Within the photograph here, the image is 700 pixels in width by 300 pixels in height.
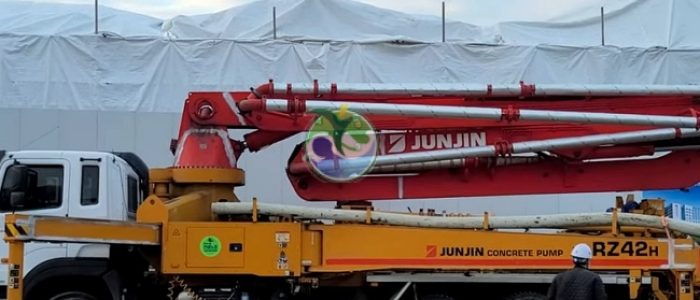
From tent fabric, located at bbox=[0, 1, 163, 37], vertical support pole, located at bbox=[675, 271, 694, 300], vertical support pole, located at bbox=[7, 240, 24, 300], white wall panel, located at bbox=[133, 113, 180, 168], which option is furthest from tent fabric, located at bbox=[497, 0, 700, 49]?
vertical support pole, located at bbox=[7, 240, 24, 300]

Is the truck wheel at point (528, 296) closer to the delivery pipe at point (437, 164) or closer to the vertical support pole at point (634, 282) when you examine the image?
the vertical support pole at point (634, 282)

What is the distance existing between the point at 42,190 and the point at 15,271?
1733mm

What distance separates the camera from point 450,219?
28.9 ft

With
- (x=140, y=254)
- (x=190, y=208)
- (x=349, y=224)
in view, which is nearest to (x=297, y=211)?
(x=349, y=224)

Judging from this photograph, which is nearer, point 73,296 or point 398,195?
point 73,296

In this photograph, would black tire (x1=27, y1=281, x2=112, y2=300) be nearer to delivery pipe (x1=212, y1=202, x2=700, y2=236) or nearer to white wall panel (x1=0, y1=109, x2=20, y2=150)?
delivery pipe (x1=212, y1=202, x2=700, y2=236)

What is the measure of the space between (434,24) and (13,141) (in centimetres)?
887

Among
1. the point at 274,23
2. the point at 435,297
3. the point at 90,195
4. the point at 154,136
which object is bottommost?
the point at 435,297

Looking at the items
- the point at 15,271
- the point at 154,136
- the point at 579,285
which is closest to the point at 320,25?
the point at 154,136

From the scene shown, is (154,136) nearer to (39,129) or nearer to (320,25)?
(39,129)

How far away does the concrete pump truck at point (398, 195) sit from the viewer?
8711 millimetres

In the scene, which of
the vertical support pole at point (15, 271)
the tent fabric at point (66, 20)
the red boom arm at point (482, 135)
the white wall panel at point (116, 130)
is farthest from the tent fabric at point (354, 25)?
the vertical support pole at point (15, 271)

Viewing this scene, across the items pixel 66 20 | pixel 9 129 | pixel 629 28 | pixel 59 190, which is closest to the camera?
pixel 59 190

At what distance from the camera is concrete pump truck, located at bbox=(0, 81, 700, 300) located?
8711mm
